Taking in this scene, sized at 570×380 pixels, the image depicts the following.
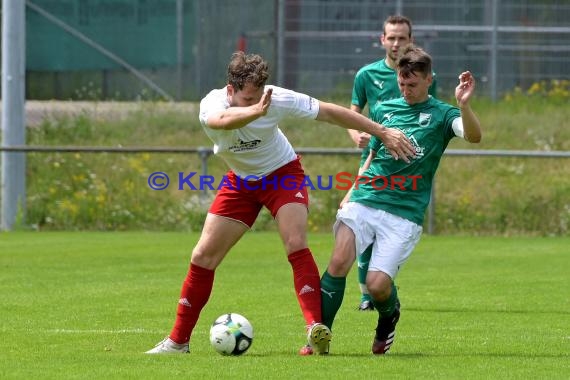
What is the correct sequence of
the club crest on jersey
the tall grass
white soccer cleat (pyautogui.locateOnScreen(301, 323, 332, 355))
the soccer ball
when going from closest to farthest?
white soccer cleat (pyautogui.locateOnScreen(301, 323, 332, 355))
the soccer ball
the club crest on jersey
the tall grass

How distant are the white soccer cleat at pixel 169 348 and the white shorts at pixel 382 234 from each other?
1.21 meters

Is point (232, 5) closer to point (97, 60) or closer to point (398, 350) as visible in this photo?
point (97, 60)

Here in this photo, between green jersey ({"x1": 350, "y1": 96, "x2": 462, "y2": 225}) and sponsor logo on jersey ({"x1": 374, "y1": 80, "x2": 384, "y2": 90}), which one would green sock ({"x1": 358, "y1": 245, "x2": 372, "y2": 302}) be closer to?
sponsor logo on jersey ({"x1": 374, "y1": 80, "x2": 384, "y2": 90})

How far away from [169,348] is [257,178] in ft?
3.85

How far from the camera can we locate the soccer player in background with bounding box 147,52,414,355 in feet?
25.7

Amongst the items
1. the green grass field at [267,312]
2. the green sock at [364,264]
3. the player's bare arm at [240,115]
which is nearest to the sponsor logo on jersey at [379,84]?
the green sock at [364,264]

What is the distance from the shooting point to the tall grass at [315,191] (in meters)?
18.3

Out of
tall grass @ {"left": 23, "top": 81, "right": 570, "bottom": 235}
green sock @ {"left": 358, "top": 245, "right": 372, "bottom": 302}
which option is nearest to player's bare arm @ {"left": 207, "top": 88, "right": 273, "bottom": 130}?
green sock @ {"left": 358, "top": 245, "right": 372, "bottom": 302}

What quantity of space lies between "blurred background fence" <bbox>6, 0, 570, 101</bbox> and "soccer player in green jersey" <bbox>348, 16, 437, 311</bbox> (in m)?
11.6

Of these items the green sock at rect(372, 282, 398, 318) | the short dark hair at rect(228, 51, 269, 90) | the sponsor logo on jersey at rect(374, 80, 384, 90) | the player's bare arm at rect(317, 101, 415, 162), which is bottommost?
the green sock at rect(372, 282, 398, 318)

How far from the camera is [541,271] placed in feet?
44.4

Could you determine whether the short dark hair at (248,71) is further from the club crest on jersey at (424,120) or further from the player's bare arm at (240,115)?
the club crest on jersey at (424,120)

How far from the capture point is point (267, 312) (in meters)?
10.3

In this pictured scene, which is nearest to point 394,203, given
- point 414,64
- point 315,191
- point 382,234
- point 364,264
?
point 382,234
